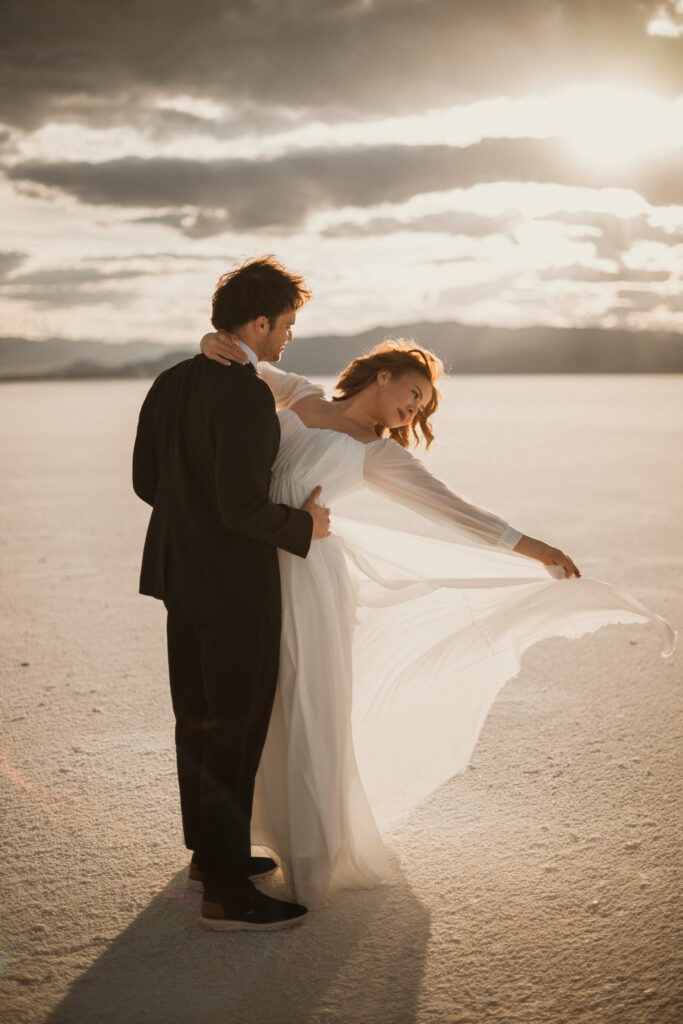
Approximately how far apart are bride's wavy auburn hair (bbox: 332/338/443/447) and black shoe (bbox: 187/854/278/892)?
1813mm

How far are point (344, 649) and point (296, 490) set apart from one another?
651 millimetres

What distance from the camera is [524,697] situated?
577 centimetres

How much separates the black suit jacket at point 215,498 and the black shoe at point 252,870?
44.1 inches

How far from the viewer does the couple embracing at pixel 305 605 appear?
330cm

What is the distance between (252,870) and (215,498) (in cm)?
159

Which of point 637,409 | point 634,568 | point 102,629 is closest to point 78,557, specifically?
point 102,629

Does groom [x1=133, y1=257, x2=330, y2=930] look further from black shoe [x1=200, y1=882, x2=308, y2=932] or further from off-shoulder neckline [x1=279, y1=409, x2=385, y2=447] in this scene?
off-shoulder neckline [x1=279, y1=409, x2=385, y2=447]

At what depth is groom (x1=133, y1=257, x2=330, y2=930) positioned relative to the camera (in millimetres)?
3166

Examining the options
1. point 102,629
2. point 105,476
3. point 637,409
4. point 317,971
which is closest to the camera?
point 317,971

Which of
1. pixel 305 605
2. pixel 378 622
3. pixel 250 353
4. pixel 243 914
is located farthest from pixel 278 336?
pixel 243 914

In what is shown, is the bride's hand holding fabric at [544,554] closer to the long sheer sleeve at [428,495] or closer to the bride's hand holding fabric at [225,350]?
the long sheer sleeve at [428,495]

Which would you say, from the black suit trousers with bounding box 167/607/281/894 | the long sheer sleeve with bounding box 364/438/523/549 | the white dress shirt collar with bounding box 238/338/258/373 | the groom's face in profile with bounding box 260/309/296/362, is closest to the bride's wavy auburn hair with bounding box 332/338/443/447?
the long sheer sleeve with bounding box 364/438/523/549

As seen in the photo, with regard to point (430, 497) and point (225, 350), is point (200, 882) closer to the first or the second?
point (430, 497)

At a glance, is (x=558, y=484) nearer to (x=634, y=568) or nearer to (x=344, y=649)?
(x=634, y=568)
